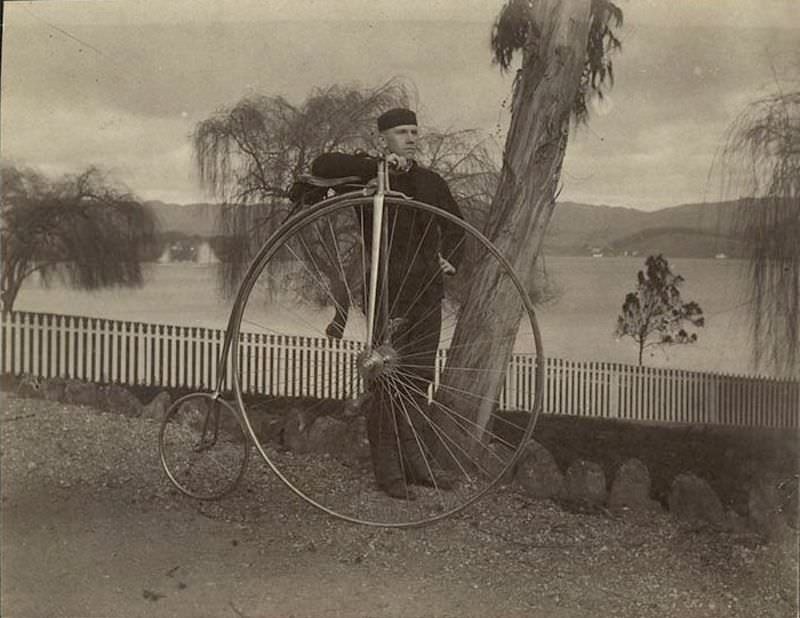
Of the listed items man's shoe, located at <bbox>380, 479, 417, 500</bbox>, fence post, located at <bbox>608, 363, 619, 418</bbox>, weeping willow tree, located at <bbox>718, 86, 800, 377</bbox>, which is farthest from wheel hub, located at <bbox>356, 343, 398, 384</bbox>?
weeping willow tree, located at <bbox>718, 86, 800, 377</bbox>

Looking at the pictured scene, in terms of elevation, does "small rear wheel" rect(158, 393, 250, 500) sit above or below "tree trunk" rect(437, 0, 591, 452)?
below

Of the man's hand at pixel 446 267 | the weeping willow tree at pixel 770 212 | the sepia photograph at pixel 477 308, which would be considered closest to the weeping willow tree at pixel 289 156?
the sepia photograph at pixel 477 308

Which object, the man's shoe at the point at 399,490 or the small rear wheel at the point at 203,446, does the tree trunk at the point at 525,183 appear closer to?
the man's shoe at the point at 399,490

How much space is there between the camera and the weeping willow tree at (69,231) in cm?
197

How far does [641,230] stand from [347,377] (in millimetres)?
707

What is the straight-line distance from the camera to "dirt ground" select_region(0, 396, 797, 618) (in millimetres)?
1824

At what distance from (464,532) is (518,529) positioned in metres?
0.12

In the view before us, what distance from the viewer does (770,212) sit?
Answer: 185 cm

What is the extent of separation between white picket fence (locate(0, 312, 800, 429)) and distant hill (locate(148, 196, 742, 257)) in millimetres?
253

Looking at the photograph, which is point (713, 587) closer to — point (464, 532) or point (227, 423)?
point (464, 532)

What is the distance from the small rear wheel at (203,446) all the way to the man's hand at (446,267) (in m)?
0.57

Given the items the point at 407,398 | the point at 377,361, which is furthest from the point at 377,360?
the point at 407,398

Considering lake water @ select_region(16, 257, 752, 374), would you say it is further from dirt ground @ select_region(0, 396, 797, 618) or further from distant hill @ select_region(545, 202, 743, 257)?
dirt ground @ select_region(0, 396, 797, 618)

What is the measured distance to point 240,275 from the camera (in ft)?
6.25
